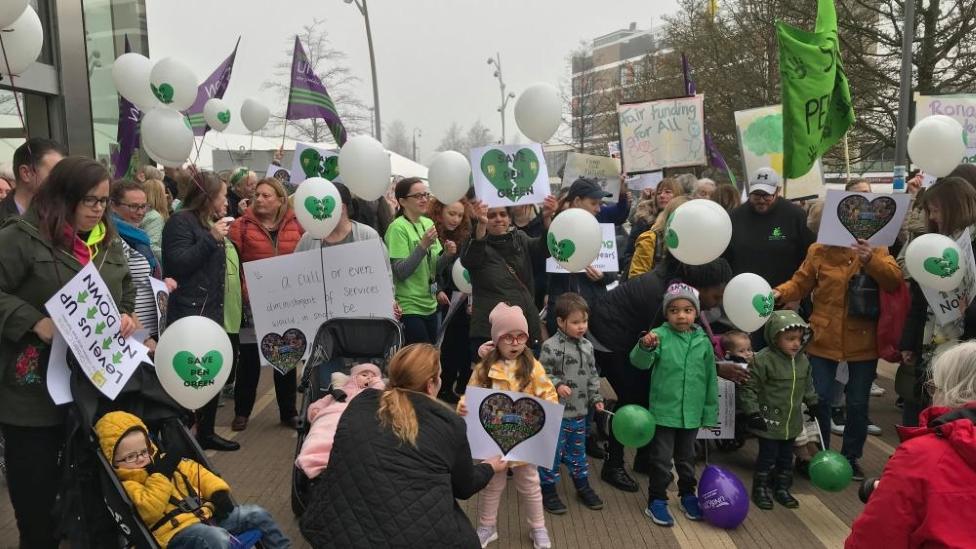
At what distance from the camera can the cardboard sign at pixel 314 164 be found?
23.4 ft

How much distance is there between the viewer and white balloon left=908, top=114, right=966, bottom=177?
5.07 meters

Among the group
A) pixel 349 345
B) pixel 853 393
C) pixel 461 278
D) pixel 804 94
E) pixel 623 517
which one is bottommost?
pixel 623 517

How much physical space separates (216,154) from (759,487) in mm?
18230

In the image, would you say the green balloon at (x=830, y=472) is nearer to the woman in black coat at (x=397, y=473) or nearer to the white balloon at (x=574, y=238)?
the white balloon at (x=574, y=238)

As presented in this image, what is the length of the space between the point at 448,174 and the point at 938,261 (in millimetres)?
3023

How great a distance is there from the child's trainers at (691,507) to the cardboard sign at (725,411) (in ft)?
1.48

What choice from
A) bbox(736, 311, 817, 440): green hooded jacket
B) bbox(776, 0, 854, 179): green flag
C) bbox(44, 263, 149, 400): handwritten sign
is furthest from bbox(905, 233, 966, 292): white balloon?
bbox(44, 263, 149, 400): handwritten sign

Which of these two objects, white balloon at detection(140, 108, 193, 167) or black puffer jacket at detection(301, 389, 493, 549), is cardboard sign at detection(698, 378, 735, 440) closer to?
black puffer jacket at detection(301, 389, 493, 549)

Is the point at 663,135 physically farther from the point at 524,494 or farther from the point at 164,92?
the point at 524,494

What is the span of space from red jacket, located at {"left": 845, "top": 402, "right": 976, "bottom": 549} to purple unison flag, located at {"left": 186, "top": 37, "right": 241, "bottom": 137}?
748 cm

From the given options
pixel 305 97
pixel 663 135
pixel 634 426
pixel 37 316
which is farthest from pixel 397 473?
pixel 663 135

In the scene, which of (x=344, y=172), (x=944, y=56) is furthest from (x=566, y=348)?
(x=944, y=56)

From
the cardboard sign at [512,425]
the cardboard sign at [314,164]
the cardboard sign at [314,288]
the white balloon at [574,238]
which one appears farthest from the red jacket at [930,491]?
the cardboard sign at [314,164]

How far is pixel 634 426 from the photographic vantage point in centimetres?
413
